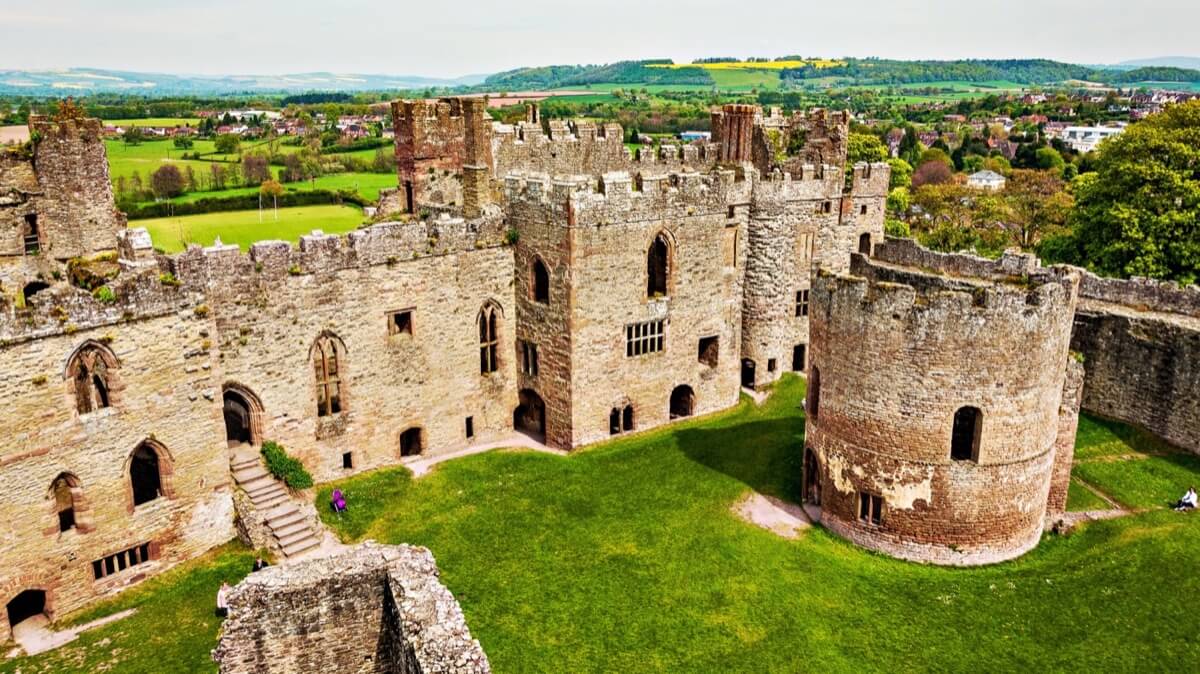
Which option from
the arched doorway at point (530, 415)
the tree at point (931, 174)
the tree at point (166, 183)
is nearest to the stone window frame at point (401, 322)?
the arched doorway at point (530, 415)

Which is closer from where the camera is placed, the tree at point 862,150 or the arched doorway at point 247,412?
the arched doorway at point 247,412

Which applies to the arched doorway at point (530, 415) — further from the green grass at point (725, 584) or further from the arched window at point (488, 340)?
the green grass at point (725, 584)

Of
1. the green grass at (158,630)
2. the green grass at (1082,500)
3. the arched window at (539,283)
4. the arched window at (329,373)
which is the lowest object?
the green grass at (158,630)

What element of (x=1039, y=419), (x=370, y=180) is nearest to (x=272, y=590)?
(x=1039, y=419)

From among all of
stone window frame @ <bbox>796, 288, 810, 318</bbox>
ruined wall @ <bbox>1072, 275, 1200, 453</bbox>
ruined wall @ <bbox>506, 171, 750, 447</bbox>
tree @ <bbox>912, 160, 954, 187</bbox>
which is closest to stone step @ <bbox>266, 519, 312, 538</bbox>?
ruined wall @ <bbox>506, 171, 750, 447</bbox>

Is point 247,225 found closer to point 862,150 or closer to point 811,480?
point 862,150

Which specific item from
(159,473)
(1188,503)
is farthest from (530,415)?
(1188,503)

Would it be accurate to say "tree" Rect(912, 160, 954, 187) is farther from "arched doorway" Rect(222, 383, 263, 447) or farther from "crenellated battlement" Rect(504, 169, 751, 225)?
"arched doorway" Rect(222, 383, 263, 447)
